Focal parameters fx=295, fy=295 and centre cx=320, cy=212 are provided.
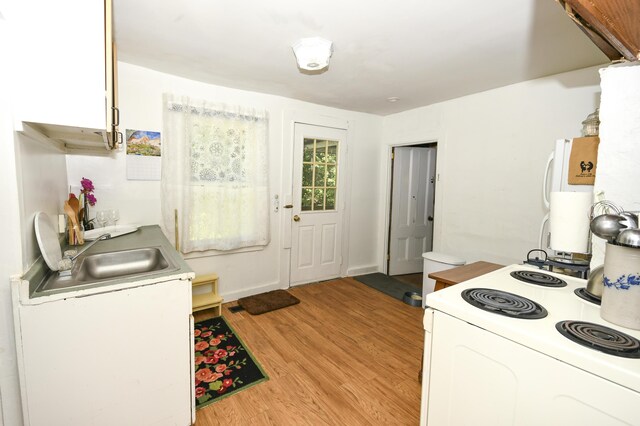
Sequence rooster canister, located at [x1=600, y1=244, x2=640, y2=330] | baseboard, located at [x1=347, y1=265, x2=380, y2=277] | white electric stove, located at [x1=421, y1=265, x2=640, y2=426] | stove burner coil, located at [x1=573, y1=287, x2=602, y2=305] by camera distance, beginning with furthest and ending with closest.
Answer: baseboard, located at [x1=347, y1=265, x2=380, y2=277] < stove burner coil, located at [x1=573, y1=287, x2=602, y2=305] < rooster canister, located at [x1=600, y1=244, x2=640, y2=330] < white electric stove, located at [x1=421, y1=265, x2=640, y2=426]

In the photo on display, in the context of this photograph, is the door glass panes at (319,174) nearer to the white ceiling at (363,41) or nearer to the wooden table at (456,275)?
the white ceiling at (363,41)

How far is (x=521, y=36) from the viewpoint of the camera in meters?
1.87

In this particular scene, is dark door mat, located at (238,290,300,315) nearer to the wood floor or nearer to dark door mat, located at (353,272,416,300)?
the wood floor

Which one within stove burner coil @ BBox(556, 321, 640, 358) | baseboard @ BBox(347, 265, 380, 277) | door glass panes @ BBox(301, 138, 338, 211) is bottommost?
baseboard @ BBox(347, 265, 380, 277)

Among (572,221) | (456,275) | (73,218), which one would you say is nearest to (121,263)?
(73,218)

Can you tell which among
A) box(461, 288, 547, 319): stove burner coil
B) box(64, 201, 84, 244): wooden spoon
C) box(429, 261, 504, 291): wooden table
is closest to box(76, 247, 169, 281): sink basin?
box(64, 201, 84, 244): wooden spoon

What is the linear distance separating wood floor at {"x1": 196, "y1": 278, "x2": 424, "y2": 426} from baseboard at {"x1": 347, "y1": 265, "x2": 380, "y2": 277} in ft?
2.47

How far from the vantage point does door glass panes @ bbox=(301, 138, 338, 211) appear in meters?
3.68

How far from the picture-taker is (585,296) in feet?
3.68

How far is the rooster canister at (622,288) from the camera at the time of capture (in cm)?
90

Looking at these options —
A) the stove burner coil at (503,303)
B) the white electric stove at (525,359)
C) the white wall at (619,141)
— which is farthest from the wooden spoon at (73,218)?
the white wall at (619,141)

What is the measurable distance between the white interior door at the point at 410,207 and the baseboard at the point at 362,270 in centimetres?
24

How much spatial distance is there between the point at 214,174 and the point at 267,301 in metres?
1.46

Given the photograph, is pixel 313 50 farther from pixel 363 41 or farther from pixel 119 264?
pixel 119 264
